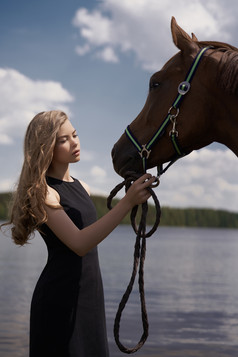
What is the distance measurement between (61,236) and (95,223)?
23 centimetres

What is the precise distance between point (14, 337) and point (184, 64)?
653cm

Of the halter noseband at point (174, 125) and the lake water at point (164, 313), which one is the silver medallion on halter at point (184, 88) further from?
the lake water at point (164, 313)

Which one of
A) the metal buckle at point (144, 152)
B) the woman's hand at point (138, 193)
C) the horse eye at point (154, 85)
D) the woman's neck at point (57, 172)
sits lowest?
the woman's hand at point (138, 193)

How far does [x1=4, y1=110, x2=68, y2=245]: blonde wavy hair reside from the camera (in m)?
2.67

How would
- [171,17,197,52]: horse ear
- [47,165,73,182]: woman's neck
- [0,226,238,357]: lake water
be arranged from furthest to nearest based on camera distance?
[0,226,238,357]: lake water
[47,165,73,182]: woman's neck
[171,17,197,52]: horse ear

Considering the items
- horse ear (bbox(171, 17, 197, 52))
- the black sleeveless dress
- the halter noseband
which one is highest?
horse ear (bbox(171, 17, 197, 52))

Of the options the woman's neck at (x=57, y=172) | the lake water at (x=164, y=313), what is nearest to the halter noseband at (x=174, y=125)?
the woman's neck at (x=57, y=172)

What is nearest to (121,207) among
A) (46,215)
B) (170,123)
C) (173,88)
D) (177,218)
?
(46,215)

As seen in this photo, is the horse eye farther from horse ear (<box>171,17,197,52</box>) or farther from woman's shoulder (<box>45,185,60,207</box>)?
woman's shoulder (<box>45,185,60,207</box>)

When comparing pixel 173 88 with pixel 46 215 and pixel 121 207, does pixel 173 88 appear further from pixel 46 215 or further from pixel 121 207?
pixel 46 215

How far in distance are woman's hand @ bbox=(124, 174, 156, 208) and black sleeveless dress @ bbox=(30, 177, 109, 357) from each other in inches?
16.7

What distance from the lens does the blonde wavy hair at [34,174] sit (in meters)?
2.67

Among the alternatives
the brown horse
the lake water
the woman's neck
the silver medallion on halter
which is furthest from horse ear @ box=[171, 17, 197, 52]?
the lake water

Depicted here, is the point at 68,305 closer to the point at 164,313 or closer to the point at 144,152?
the point at 144,152
